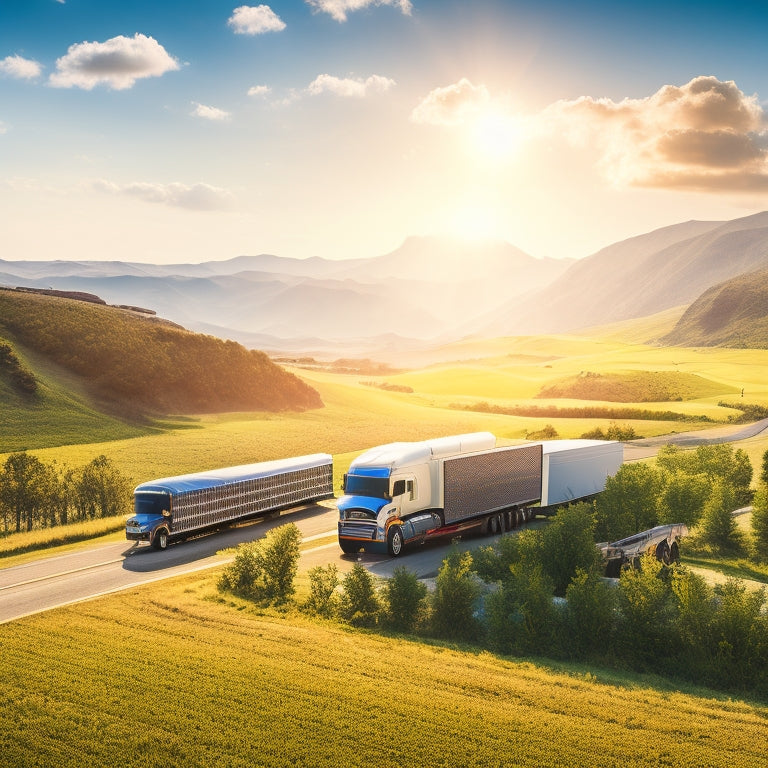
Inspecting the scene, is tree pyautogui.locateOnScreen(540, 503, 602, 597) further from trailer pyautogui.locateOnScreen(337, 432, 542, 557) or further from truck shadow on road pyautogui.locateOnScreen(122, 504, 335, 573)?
truck shadow on road pyautogui.locateOnScreen(122, 504, 335, 573)

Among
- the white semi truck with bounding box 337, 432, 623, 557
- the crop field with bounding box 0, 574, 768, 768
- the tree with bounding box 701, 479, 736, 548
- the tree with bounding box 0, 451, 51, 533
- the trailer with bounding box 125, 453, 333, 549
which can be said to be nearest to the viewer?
the crop field with bounding box 0, 574, 768, 768

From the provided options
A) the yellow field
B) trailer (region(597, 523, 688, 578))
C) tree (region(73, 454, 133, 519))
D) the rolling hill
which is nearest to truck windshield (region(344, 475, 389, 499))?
trailer (region(597, 523, 688, 578))

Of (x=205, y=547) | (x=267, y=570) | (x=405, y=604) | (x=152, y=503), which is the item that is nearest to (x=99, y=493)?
(x=152, y=503)

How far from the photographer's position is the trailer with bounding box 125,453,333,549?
3394 cm

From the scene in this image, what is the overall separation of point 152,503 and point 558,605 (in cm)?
2124

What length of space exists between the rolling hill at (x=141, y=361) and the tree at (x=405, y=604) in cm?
7403

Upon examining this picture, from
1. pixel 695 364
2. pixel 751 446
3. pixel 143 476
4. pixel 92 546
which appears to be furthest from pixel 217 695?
pixel 695 364

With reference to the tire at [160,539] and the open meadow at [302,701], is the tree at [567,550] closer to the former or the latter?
the open meadow at [302,701]

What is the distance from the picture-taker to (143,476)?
59625 mm

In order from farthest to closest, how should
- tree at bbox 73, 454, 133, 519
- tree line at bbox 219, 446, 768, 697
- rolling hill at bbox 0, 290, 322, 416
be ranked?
rolling hill at bbox 0, 290, 322, 416 → tree at bbox 73, 454, 133, 519 → tree line at bbox 219, 446, 768, 697

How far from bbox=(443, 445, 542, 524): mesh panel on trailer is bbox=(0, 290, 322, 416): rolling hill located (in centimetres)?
6355

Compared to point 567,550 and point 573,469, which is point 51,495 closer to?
point 573,469

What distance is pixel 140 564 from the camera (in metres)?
30.4

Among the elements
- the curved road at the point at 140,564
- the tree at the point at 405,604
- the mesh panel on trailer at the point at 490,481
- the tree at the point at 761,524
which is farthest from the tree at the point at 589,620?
the tree at the point at 761,524
